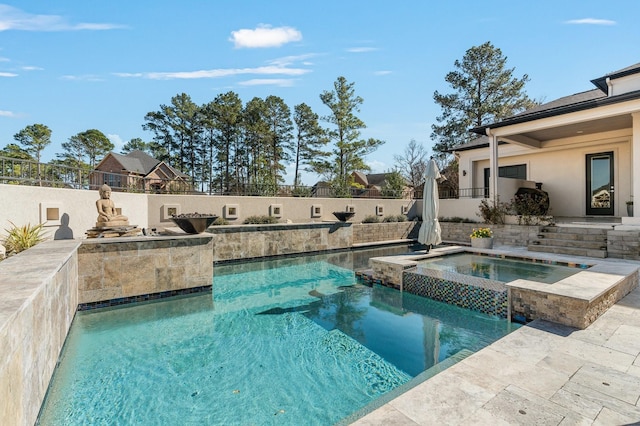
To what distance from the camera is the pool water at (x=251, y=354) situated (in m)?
3.00

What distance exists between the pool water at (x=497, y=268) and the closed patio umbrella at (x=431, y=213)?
58 cm

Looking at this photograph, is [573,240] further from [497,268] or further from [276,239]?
→ [276,239]

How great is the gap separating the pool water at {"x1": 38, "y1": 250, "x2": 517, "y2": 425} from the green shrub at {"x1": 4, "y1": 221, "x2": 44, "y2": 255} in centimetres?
172

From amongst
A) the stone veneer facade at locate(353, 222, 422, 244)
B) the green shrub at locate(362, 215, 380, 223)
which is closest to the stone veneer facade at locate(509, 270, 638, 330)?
the stone veneer facade at locate(353, 222, 422, 244)

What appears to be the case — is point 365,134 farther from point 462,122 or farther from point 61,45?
point 61,45

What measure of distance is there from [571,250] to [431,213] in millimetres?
5038

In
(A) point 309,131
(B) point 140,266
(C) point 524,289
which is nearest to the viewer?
(C) point 524,289

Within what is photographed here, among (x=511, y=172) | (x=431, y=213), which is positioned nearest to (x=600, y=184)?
(x=511, y=172)

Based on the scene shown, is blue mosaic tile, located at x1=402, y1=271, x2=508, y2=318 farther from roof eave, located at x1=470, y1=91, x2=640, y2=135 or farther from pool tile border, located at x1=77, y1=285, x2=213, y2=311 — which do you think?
roof eave, located at x1=470, y1=91, x2=640, y2=135

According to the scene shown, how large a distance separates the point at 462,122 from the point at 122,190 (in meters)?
24.7

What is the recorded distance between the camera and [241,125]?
1137 inches

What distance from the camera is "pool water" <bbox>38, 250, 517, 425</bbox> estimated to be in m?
3.00

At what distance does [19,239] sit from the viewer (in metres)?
5.54

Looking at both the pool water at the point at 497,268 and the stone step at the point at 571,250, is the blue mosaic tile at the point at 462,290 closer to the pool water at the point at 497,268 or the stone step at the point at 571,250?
the pool water at the point at 497,268
